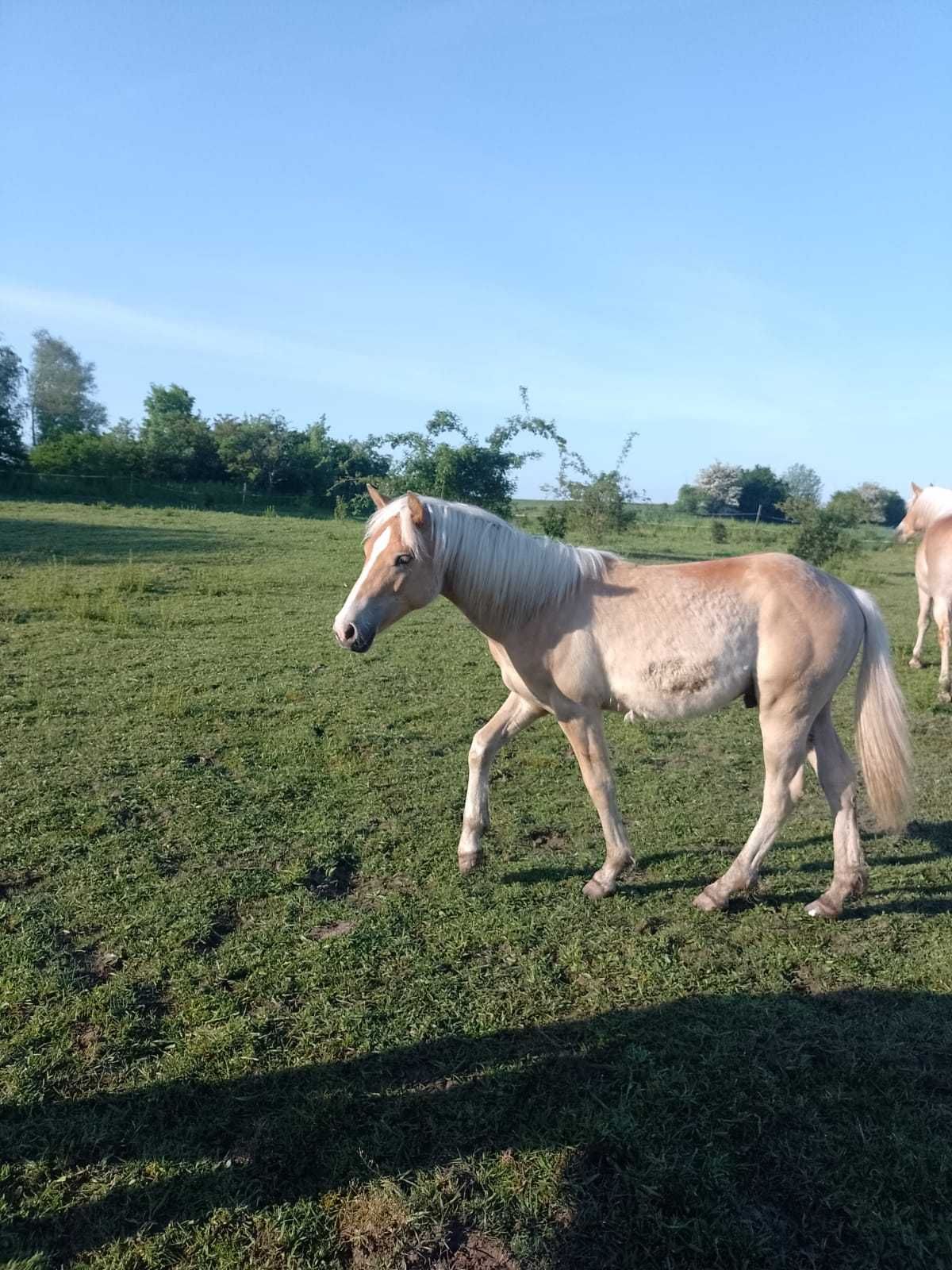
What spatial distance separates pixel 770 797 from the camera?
12.6ft

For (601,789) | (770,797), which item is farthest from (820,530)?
(601,789)

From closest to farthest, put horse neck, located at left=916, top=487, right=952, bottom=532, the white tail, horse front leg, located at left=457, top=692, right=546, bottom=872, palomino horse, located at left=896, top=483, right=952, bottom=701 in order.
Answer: the white tail
horse front leg, located at left=457, top=692, right=546, bottom=872
palomino horse, located at left=896, top=483, right=952, bottom=701
horse neck, located at left=916, top=487, right=952, bottom=532

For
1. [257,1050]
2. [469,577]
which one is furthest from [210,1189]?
[469,577]

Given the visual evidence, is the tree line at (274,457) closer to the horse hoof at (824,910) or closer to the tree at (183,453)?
the tree at (183,453)

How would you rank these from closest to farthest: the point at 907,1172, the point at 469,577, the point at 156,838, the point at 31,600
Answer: the point at 907,1172, the point at 469,577, the point at 156,838, the point at 31,600

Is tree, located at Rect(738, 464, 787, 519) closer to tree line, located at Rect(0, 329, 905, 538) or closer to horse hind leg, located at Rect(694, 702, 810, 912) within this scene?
tree line, located at Rect(0, 329, 905, 538)

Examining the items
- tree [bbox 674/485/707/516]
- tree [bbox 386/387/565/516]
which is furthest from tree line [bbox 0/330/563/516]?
tree [bbox 674/485/707/516]

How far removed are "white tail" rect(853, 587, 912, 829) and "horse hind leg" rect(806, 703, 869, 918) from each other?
116mm

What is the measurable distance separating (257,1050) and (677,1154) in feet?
4.78

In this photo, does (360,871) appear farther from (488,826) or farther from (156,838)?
(156,838)

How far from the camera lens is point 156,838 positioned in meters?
4.27

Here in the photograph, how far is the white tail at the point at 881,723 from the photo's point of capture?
12.9 ft

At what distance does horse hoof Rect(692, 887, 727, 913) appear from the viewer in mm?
3775

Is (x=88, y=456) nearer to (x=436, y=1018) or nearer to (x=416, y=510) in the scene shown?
(x=416, y=510)
